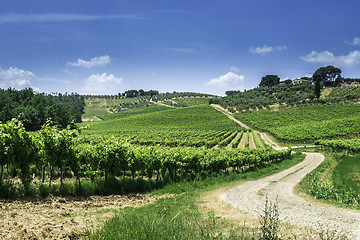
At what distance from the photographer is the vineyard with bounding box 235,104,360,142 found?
64312 mm

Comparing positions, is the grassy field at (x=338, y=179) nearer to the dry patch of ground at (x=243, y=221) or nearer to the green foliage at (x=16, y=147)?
the dry patch of ground at (x=243, y=221)

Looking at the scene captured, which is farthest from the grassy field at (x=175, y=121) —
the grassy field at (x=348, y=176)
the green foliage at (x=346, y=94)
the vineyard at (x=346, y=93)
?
the vineyard at (x=346, y=93)

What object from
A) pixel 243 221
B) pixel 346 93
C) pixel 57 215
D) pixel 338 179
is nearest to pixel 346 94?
pixel 346 93

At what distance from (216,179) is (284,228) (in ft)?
49.3

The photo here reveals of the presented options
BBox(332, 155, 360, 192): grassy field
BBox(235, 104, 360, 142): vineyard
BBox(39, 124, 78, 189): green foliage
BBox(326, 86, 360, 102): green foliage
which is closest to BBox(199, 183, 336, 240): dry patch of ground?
BBox(39, 124, 78, 189): green foliage

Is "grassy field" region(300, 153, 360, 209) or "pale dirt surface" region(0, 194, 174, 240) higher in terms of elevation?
"pale dirt surface" region(0, 194, 174, 240)

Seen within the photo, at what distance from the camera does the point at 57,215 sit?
8398 mm

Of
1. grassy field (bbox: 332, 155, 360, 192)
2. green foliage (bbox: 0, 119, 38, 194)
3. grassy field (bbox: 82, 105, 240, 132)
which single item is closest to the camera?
green foliage (bbox: 0, 119, 38, 194)

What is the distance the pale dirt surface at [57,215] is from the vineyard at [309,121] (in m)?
62.6

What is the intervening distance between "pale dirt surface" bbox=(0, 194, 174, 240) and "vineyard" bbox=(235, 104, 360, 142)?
62.6 m

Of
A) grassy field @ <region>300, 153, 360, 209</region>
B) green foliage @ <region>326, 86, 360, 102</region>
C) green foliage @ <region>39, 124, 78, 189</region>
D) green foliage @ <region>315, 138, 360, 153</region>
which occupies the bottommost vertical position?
grassy field @ <region>300, 153, 360, 209</region>

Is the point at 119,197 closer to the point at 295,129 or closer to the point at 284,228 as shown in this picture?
the point at 284,228

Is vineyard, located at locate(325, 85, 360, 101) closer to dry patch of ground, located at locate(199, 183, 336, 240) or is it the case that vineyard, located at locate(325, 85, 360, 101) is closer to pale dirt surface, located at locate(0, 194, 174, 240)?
dry patch of ground, located at locate(199, 183, 336, 240)

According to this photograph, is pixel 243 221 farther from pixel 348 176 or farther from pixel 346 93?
pixel 346 93
